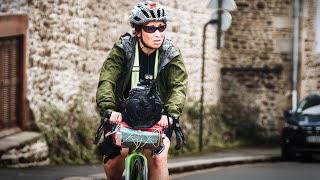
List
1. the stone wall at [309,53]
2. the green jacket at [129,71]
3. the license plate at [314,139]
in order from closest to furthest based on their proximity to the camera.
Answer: the green jacket at [129,71], the license plate at [314,139], the stone wall at [309,53]

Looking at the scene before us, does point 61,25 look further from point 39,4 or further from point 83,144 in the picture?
point 83,144

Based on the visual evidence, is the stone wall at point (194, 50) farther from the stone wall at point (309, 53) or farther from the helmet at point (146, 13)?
the helmet at point (146, 13)

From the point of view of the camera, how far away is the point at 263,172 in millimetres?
14508

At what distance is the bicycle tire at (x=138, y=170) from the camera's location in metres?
6.45

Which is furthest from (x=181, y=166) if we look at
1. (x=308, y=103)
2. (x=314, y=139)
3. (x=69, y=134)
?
(x=308, y=103)

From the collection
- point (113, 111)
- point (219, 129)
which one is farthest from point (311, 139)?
point (113, 111)

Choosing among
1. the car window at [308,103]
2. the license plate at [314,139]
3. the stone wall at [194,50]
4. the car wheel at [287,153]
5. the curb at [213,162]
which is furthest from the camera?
the car window at [308,103]

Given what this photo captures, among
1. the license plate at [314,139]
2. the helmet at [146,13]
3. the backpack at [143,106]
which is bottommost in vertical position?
the license plate at [314,139]

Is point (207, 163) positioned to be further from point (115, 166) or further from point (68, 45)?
point (115, 166)

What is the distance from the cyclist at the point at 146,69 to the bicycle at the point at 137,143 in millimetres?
106

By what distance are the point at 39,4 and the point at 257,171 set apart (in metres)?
4.36

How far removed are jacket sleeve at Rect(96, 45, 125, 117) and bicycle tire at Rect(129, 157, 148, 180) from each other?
0.41 m

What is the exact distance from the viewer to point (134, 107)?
20.6 feet

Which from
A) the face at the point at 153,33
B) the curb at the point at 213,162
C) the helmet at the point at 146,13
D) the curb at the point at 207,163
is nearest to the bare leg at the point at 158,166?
the face at the point at 153,33
